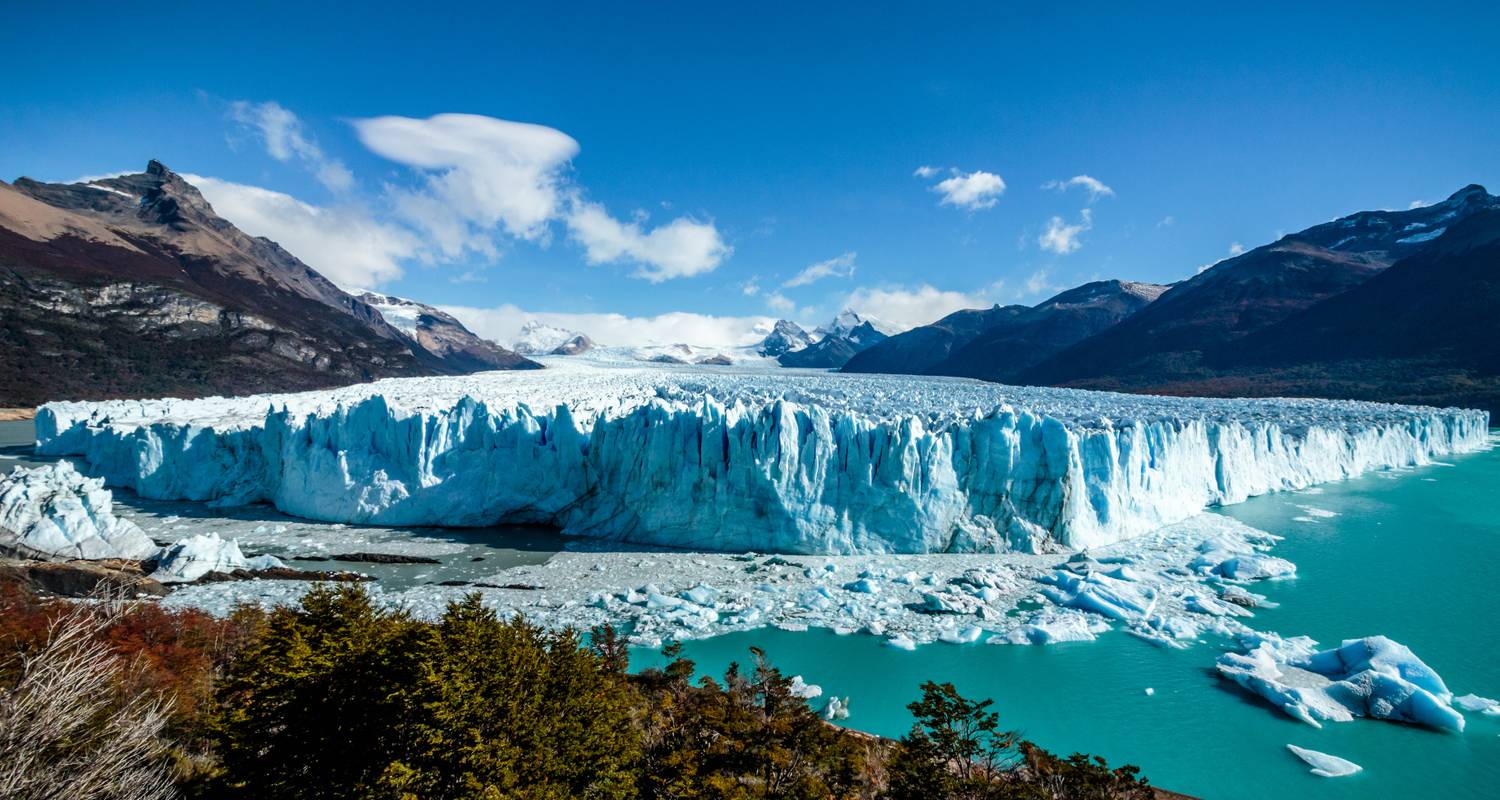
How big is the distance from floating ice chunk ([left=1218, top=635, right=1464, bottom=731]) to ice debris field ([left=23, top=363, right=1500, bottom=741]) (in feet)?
0.11

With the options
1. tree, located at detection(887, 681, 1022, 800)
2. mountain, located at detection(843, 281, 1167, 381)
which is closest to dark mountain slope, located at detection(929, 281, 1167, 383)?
mountain, located at detection(843, 281, 1167, 381)

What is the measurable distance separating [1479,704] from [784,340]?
138310 millimetres

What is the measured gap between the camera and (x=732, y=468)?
648 inches

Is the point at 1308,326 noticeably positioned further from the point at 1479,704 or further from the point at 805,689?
the point at 805,689

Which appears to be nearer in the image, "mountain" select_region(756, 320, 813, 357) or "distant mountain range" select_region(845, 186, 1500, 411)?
"distant mountain range" select_region(845, 186, 1500, 411)

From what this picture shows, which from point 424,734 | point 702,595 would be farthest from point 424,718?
point 702,595

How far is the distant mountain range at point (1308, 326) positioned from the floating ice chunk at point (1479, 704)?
4431cm

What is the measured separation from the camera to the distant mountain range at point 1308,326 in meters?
44.2

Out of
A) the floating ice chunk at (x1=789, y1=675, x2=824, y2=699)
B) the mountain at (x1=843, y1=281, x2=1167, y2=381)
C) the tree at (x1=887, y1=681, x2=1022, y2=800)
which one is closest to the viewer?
the tree at (x1=887, y1=681, x2=1022, y2=800)

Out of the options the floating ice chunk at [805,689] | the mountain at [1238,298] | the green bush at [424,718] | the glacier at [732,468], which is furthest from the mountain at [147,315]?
the mountain at [1238,298]

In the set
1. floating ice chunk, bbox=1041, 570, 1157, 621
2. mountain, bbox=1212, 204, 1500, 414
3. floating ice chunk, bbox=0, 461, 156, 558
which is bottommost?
floating ice chunk, bbox=1041, 570, 1157, 621

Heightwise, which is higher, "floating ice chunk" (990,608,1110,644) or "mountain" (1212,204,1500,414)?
"mountain" (1212,204,1500,414)

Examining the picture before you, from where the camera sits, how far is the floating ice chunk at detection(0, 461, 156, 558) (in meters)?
13.3

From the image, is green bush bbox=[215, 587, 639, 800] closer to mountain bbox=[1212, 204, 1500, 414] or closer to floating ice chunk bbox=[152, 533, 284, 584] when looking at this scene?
floating ice chunk bbox=[152, 533, 284, 584]
